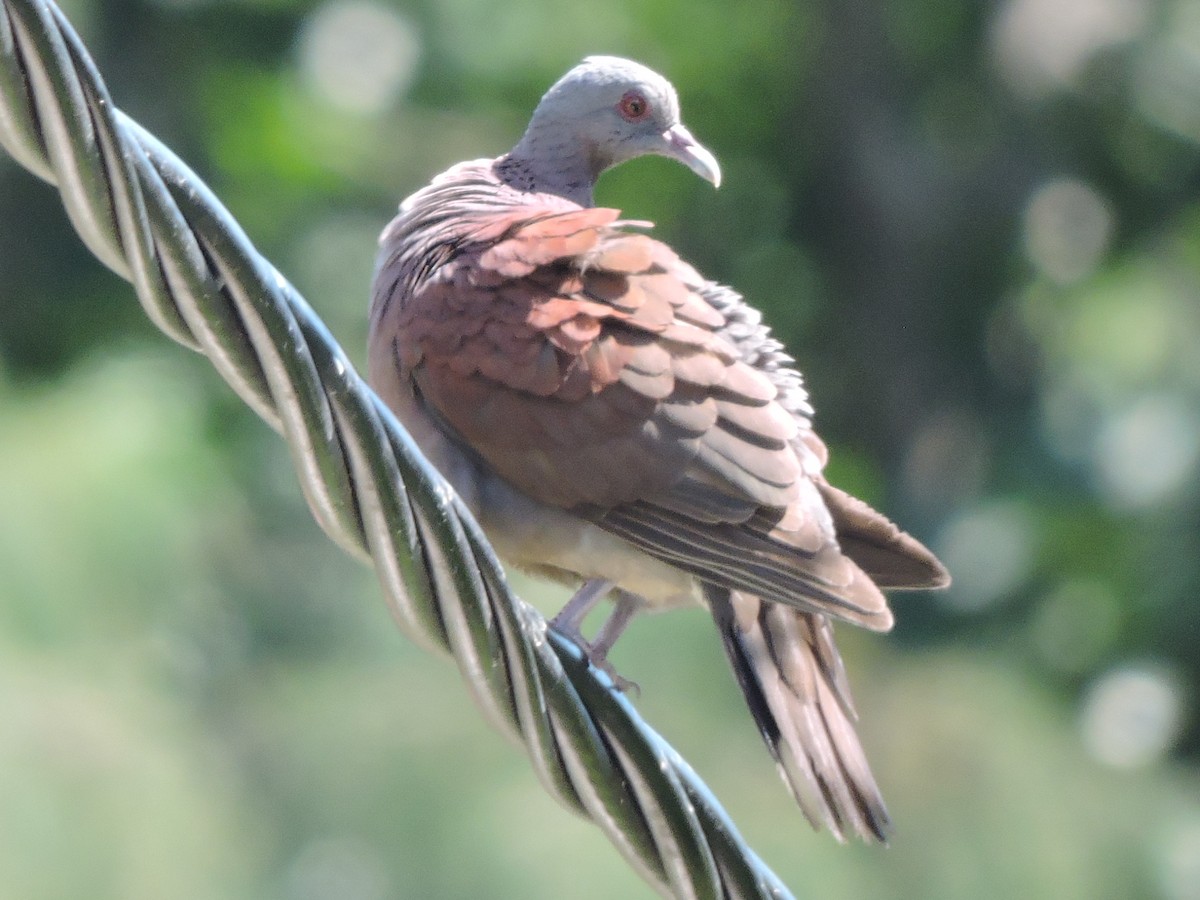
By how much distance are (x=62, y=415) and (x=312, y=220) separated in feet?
9.09

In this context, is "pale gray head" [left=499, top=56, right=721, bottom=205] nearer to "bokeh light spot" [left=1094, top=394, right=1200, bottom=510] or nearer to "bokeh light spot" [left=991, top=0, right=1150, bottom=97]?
"bokeh light spot" [left=1094, top=394, right=1200, bottom=510]

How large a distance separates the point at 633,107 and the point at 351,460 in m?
2.03

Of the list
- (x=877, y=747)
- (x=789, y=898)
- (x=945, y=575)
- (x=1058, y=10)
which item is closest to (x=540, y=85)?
(x=1058, y=10)

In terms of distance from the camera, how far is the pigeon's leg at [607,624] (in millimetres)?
2588

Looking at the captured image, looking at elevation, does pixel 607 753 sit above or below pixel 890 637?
below

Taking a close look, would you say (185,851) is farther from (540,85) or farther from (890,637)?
(540,85)

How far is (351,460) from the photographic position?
1.53 metres

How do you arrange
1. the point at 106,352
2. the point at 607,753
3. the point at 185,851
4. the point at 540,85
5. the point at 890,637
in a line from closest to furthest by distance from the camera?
the point at 607,753
the point at 185,851
the point at 106,352
the point at 890,637
the point at 540,85

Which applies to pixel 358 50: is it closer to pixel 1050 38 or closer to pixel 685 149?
pixel 1050 38

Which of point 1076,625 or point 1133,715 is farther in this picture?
point 1076,625

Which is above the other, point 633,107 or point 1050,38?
point 1050,38

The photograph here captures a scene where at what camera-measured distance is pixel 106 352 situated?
22.0ft

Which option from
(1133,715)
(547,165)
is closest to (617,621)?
(547,165)

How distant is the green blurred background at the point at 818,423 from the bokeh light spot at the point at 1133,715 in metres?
0.02
